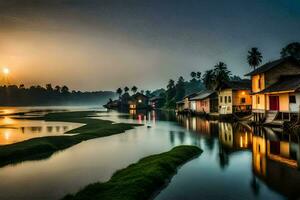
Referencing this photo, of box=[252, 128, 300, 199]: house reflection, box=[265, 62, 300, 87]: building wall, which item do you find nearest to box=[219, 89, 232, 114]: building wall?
box=[265, 62, 300, 87]: building wall

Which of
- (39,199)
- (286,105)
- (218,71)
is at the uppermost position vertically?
(218,71)

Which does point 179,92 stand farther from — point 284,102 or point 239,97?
point 284,102

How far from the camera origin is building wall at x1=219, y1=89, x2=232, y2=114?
71562mm

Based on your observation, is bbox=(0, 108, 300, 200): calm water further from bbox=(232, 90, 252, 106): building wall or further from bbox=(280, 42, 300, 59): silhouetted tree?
bbox=(280, 42, 300, 59): silhouetted tree

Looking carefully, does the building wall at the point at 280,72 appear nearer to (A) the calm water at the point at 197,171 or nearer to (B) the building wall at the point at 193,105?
(A) the calm water at the point at 197,171

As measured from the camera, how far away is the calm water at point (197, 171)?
16891 mm

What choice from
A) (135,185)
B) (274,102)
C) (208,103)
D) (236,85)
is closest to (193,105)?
(208,103)

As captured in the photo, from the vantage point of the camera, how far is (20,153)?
95.7ft

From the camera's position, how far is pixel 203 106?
3597 inches

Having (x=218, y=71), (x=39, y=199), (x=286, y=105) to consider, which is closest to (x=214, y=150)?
(x=39, y=199)

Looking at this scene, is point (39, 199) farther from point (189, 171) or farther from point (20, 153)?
point (20, 153)

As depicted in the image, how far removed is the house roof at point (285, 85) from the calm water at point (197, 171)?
1323 centimetres

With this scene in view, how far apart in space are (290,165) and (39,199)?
60.5ft

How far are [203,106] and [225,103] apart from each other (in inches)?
691
